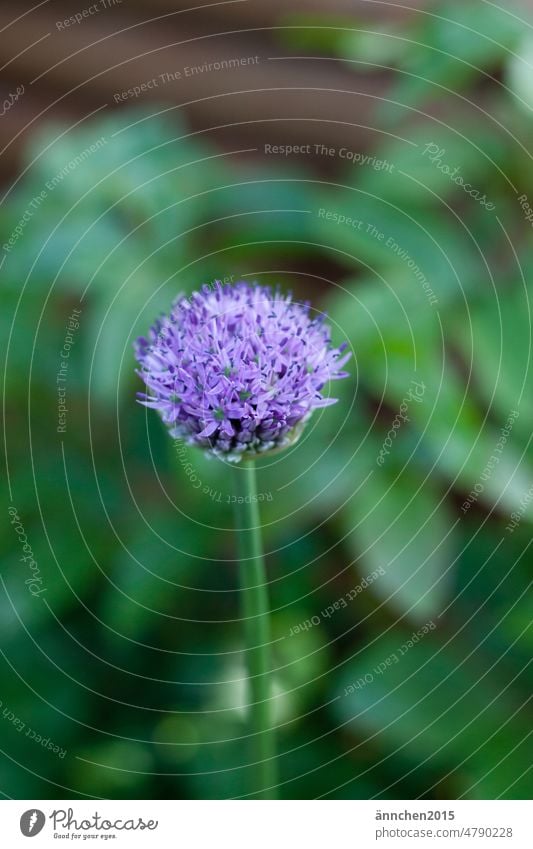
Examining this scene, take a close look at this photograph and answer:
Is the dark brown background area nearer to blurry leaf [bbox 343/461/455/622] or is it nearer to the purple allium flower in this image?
blurry leaf [bbox 343/461/455/622]

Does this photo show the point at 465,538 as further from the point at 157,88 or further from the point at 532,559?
the point at 157,88

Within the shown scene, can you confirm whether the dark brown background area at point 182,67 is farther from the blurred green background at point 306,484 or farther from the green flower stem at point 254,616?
the green flower stem at point 254,616

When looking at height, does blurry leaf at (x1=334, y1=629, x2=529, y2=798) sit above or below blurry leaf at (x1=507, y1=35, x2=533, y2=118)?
below

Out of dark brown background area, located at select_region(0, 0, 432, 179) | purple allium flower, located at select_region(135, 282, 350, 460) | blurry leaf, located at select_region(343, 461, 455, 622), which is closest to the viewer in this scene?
purple allium flower, located at select_region(135, 282, 350, 460)

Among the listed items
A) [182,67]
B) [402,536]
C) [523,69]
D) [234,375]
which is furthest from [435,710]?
[182,67]

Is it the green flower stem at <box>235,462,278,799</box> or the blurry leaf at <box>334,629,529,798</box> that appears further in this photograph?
the blurry leaf at <box>334,629,529,798</box>

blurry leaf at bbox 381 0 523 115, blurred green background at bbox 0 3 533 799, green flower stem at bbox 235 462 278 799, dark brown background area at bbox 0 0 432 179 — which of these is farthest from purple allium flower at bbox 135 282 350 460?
dark brown background area at bbox 0 0 432 179

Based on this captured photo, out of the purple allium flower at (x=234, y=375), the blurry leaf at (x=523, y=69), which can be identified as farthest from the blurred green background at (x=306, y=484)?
the purple allium flower at (x=234, y=375)

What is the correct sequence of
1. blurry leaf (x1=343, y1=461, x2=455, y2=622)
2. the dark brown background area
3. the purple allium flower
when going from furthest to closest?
the dark brown background area
blurry leaf (x1=343, y1=461, x2=455, y2=622)
the purple allium flower
